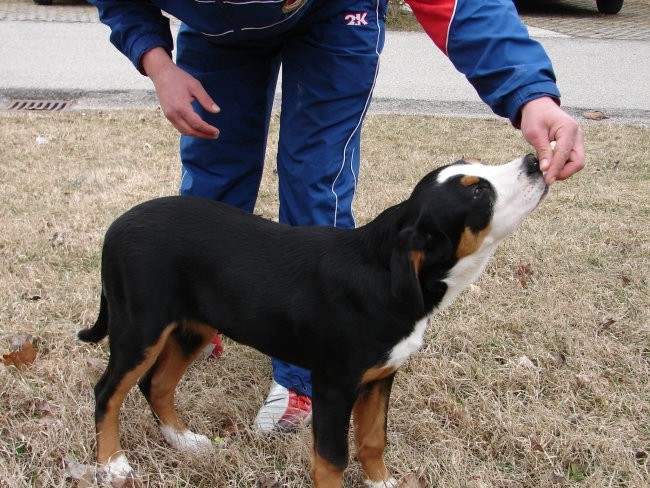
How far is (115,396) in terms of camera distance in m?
2.33

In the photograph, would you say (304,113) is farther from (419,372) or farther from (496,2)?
(419,372)

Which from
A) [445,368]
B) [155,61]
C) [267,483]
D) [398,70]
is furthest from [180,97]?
[398,70]

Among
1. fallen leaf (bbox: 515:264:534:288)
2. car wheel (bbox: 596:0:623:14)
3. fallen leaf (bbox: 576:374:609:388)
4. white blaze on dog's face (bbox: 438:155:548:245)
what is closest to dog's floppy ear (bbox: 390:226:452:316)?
white blaze on dog's face (bbox: 438:155:548:245)

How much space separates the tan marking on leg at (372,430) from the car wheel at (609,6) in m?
16.0

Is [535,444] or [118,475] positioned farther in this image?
[535,444]

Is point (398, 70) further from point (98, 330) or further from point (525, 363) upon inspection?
point (98, 330)

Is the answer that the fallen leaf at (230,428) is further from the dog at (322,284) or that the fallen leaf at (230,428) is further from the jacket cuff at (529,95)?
the jacket cuff at (529,95)

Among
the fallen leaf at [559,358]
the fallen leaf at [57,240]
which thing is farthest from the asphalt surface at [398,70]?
the fallen leaf at [559,358]

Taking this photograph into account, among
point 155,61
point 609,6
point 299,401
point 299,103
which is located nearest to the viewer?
point 155,61

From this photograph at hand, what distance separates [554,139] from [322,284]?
806 millimetres

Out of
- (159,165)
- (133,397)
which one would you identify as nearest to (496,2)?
(133,397)

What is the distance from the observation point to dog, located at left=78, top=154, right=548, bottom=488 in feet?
6.70

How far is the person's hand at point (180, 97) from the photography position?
233 cm

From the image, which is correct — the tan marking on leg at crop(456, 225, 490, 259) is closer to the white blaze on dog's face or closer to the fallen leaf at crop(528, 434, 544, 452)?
the white blaze on dog's face
